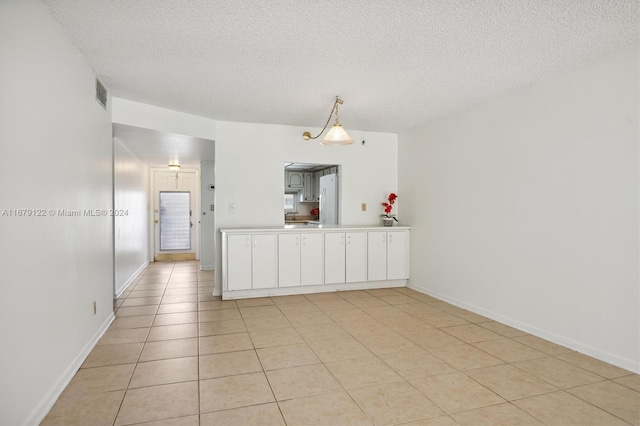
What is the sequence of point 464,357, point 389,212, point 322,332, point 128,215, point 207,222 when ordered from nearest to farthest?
point 464,357 < point 322,332 < point 389,212 < point 128,215 < point 207,222

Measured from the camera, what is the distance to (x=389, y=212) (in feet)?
19.0

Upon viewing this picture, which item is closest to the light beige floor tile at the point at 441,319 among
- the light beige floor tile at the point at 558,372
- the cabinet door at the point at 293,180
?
the light beige floor tile at the point at 558,372

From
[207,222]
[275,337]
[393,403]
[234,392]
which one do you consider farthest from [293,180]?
[393,403]

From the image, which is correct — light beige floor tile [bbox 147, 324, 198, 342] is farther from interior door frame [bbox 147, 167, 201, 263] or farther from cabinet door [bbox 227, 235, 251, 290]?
interior door frame [bbox 147, 167, 201, 263]

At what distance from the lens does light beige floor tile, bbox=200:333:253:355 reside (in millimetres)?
3100

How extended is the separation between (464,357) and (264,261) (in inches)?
110

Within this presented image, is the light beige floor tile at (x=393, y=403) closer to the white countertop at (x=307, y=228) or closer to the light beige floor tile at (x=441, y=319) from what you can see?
the light beige floor tile at (x=441, y=319)

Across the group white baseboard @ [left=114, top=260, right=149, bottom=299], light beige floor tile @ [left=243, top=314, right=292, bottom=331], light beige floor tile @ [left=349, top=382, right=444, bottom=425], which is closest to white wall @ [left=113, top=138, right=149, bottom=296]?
white baseboard @ [left=114, top=260, right=149, bottom=299]

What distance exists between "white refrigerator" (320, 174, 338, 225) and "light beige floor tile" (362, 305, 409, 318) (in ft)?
6.41

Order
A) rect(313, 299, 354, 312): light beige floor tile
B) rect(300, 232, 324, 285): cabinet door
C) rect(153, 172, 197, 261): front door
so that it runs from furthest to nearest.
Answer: rect(153, 172, 197, 261): front door, rect(300, 232, 324, 285): cabinet door, rect(313, 299, 354, 312): light beige floor tile

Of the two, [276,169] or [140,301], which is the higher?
[276,169]

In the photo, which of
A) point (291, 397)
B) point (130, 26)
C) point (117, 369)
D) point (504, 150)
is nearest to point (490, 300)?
point (504, 150)

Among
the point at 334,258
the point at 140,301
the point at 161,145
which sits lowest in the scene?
the point at 140,301

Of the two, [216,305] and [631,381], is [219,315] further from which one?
[631,381]
